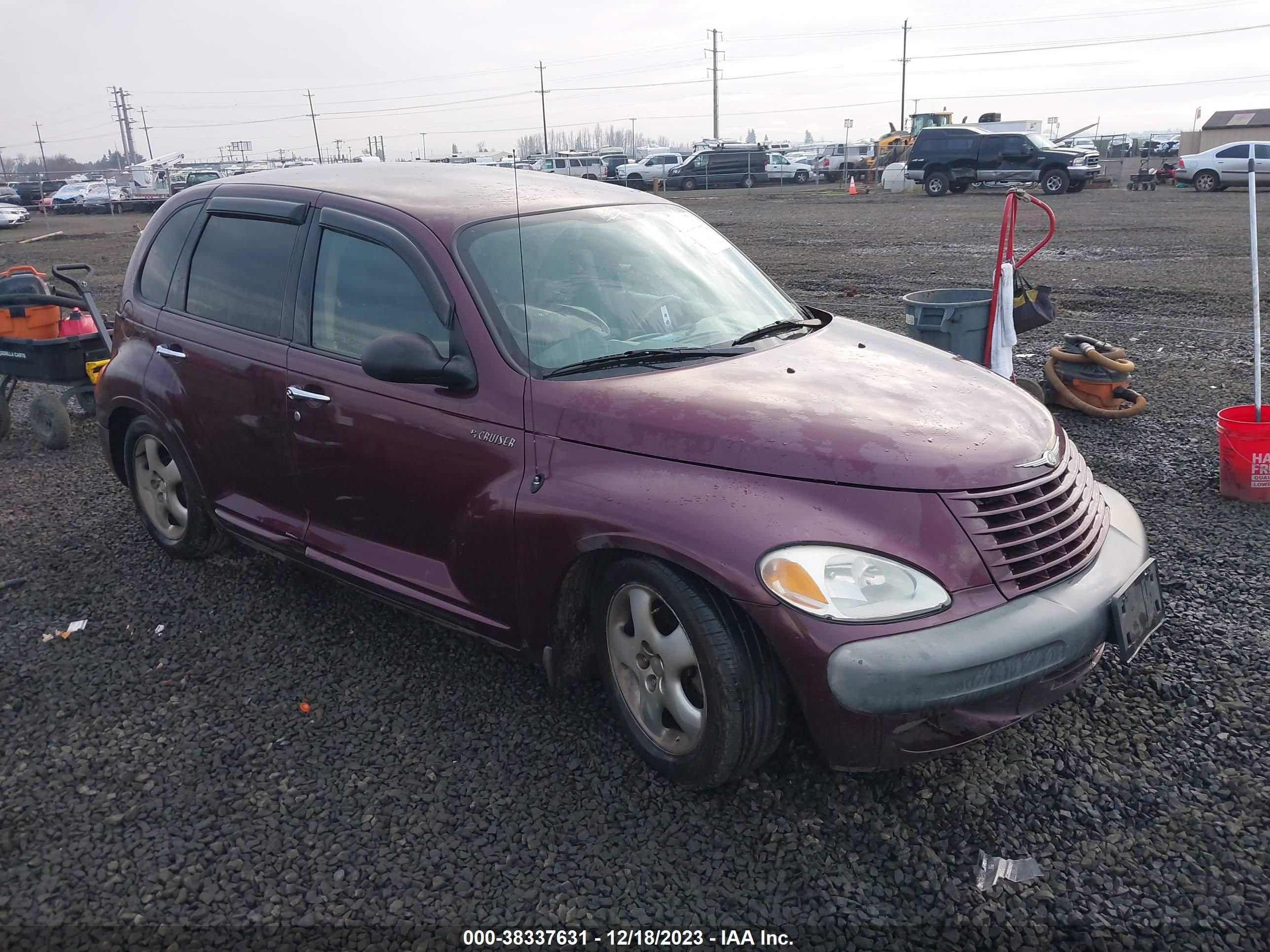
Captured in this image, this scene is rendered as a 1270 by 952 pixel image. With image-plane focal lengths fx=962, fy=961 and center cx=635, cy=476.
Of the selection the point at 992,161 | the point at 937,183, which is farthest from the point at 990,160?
the point at 937,183

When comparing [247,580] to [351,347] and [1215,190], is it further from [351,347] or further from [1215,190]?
[1215,190]

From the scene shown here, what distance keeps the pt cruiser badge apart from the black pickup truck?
103 ft

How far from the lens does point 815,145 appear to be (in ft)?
250

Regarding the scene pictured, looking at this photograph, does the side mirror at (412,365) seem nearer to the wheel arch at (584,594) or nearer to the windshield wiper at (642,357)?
the windshield wiper at (642,357)

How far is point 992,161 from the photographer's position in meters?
30.8

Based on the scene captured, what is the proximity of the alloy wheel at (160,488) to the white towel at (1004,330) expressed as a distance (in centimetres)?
499

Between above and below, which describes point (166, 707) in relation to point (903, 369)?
below

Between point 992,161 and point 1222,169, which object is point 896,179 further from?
point 1222,169

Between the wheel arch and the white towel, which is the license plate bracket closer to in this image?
the wheel arch

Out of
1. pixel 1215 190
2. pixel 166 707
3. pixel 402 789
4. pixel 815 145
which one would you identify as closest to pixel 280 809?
pixel 402 789

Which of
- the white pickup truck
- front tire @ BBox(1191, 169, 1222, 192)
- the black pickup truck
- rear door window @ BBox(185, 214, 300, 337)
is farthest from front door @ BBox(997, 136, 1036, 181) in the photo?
rear door window @ BBox(185, 214, 300, 337)

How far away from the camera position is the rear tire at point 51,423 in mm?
7020

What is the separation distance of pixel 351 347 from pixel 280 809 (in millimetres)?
Answer: 1642

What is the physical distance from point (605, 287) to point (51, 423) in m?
5.40
